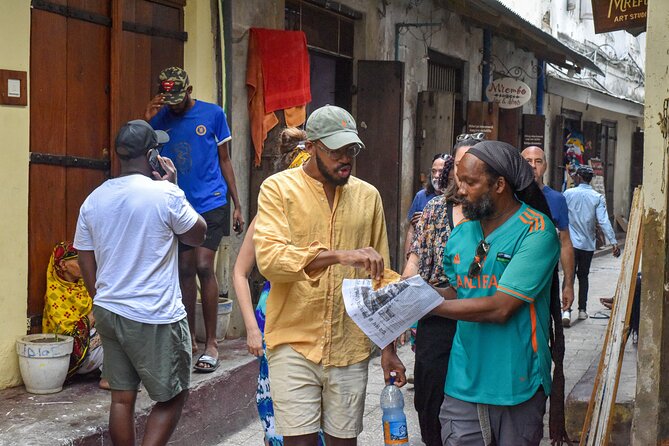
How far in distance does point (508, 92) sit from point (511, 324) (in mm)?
11596

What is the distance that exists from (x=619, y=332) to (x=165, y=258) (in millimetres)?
2201

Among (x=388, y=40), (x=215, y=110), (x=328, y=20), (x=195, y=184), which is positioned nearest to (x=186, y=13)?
(x=215, y=110)

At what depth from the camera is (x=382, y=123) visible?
10344 mm

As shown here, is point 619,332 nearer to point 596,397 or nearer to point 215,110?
point 596,397

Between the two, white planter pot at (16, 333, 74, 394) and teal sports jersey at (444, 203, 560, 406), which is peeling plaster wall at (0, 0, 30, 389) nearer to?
white planter pot at (16, 333, 74, 394)

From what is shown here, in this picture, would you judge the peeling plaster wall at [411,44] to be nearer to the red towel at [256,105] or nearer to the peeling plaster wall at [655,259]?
the red towel at [256,105]

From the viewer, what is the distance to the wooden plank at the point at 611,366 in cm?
420

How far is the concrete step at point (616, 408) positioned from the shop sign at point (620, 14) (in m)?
2.61

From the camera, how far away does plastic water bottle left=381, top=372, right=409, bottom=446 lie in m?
3.88

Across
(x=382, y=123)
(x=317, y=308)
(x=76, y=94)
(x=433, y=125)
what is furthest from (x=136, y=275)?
(x=433, y=125)

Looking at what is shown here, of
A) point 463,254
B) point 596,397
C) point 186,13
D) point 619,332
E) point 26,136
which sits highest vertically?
point 186,13

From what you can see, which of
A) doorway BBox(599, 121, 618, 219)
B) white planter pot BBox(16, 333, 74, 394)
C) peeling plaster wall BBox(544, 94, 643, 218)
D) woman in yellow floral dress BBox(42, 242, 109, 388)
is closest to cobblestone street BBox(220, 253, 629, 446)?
woman in yellow floral dress BBox(42, 242, 109, 388)

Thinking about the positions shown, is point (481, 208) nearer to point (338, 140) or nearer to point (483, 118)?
point (338, 140)

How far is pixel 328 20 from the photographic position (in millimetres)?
9883
